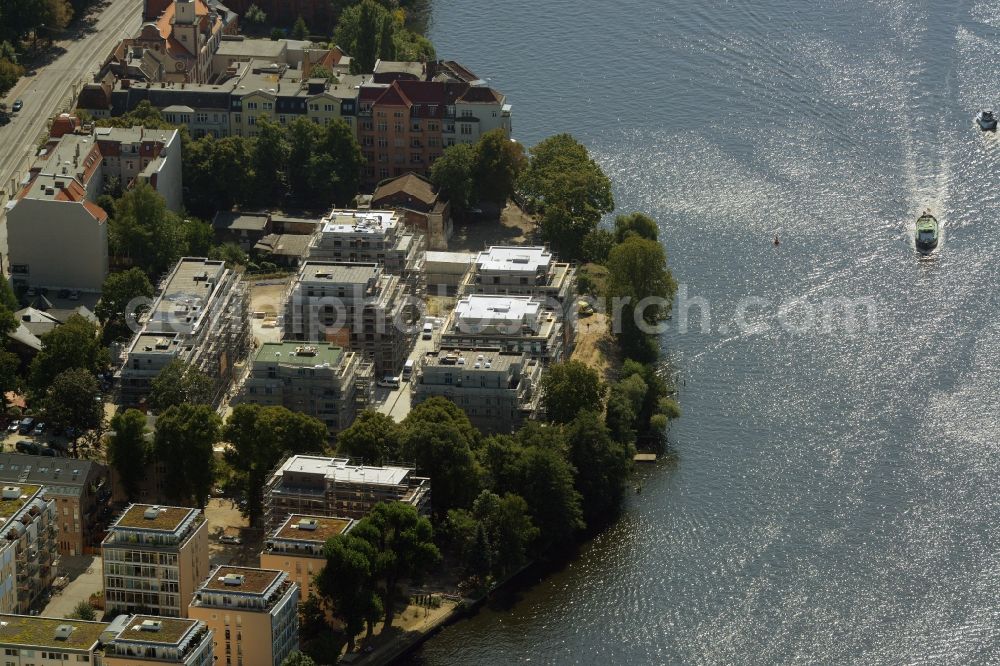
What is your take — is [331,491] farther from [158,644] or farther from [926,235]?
[926,235]

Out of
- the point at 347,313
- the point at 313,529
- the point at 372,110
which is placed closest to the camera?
the point at 313,529

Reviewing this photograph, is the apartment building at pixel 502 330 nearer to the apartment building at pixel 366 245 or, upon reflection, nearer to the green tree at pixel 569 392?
the green tree at pixel 569 392

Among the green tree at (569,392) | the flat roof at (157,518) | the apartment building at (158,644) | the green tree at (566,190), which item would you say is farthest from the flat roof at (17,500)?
the green tree at (566,190)

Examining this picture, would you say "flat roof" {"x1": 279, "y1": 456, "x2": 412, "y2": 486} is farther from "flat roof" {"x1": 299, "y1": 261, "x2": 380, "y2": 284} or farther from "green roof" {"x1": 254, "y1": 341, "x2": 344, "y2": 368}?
"flat roof" {"x1": 299, "y1": 261, "x2": 380, "y2": 284}

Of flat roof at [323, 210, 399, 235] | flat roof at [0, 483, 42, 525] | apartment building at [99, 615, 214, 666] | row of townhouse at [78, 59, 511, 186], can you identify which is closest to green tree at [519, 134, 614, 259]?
row of townhouse at [78, 59, 511, 186]

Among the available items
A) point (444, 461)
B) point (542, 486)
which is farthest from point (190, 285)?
point (542, 486)

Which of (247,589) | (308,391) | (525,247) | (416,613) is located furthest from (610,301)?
(247,589)

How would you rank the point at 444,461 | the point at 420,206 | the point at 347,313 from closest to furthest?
the point at 444,461, the point at 347,313, the point at 420,206
